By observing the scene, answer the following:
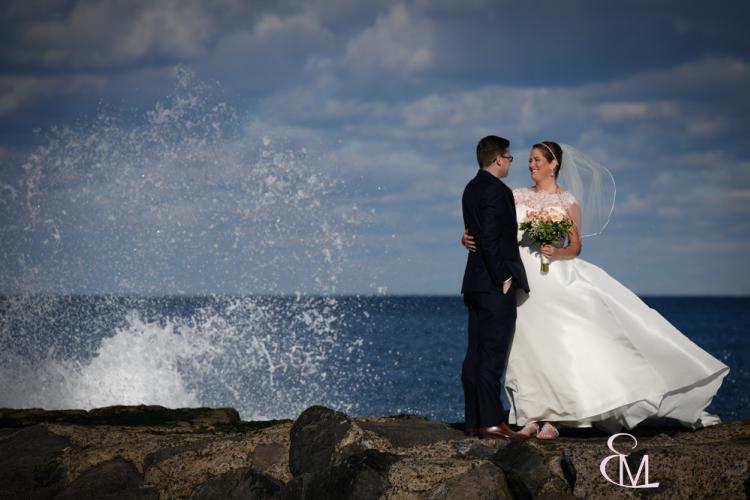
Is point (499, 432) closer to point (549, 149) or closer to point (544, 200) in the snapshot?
point (544, 200)

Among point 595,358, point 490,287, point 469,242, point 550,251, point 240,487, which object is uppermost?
point 469,242

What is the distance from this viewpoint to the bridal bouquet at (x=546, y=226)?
6293 millimetres

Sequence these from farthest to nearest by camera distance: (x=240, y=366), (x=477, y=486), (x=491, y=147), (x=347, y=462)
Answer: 1. (x=240, y=366)
2. (x=491, y=147)
3. (x=347, y=462)
4. (x=477, y=486)

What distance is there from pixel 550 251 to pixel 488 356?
102 centimetres

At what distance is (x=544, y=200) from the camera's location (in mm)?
6527

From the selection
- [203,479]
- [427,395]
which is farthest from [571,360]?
[427,395]

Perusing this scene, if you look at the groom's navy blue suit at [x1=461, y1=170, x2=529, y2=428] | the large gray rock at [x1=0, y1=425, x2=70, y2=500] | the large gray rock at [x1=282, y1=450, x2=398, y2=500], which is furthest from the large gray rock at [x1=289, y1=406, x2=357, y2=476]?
Result: the large gray rock at [x1=0, y1=425, x2=70, y2=500]

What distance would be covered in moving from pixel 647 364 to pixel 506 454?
178 cm

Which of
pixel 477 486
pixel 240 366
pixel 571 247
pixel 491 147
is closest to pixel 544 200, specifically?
pixel 571 247

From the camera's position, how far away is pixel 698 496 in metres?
4.61

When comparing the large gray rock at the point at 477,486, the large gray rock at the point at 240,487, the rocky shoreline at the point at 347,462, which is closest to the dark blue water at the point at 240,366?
the rocky shoreline at the point at 347,462

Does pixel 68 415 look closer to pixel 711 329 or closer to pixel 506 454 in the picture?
pixel 506 454

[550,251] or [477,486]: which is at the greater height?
[550,251]

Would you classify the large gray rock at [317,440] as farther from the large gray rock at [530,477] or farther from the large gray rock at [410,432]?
the large gray rock at [530,477]
